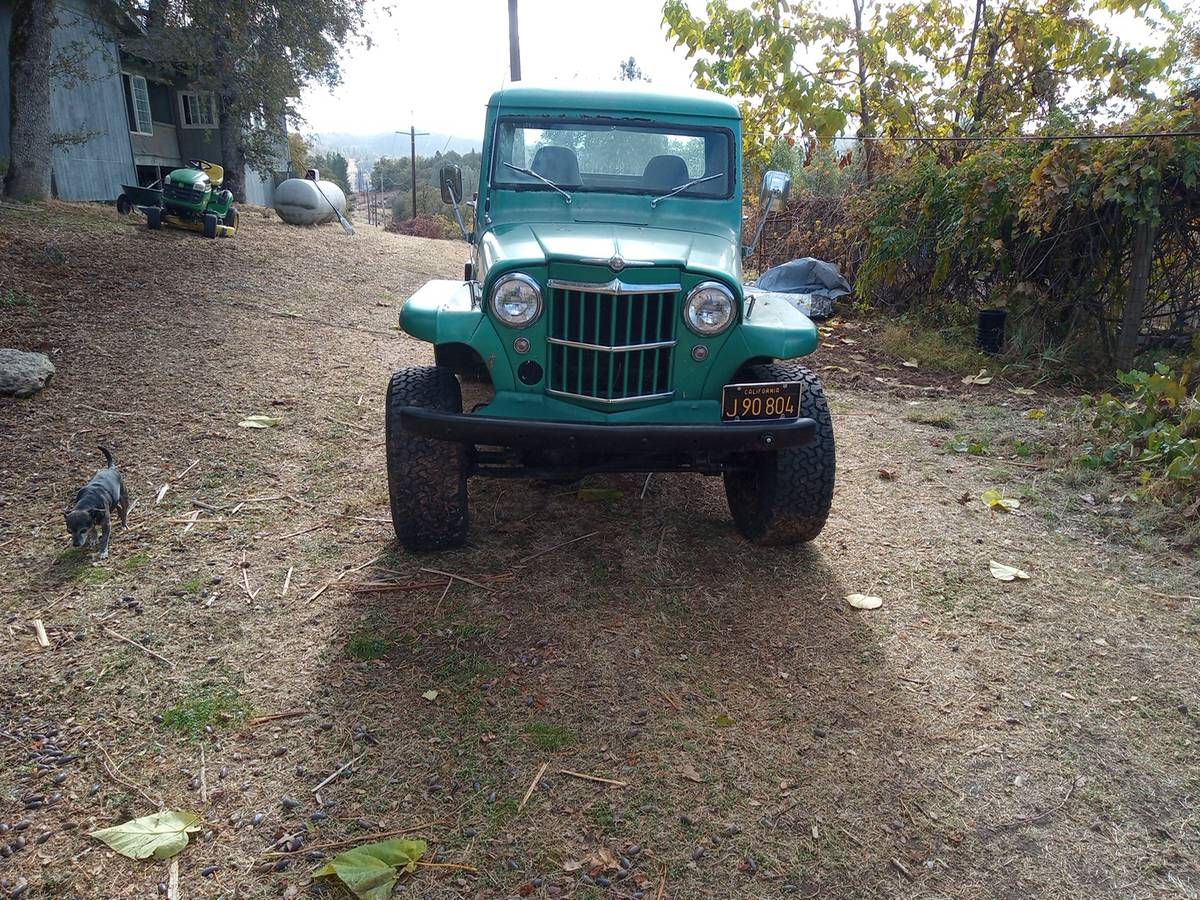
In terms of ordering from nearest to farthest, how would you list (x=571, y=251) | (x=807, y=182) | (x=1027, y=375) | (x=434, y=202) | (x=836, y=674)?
(x=836, y=674), (x=571, y=251), (x=1027, y=375), (x=807, y=182), (x=434, y=202)

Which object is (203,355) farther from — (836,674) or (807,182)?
(807,182)

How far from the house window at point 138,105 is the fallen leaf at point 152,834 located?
68.6 ft

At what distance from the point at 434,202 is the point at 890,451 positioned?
123 feet

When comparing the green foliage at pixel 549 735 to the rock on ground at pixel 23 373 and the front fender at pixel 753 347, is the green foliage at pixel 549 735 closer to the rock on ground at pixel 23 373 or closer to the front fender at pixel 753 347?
the front fender at pixel 753 347

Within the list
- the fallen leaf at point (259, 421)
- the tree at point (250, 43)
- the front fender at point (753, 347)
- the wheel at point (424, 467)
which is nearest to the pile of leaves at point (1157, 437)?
the front fender at point (753, 347)

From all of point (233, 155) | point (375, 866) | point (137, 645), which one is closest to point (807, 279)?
point (137, 645)

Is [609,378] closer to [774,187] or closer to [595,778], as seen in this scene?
[595,778]

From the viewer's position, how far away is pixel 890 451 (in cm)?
500

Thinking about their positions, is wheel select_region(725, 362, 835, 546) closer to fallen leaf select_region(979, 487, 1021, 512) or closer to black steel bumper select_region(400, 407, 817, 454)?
black steel bumper select_region(400, 407, 817, 454)

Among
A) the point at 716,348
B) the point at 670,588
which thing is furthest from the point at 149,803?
the point at 716,348

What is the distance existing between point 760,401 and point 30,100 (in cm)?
1180

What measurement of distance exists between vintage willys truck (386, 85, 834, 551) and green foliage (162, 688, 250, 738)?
3.17ft

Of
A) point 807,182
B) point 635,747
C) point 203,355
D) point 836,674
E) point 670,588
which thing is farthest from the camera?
point 807,182

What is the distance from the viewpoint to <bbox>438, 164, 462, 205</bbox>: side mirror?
14.4ft
